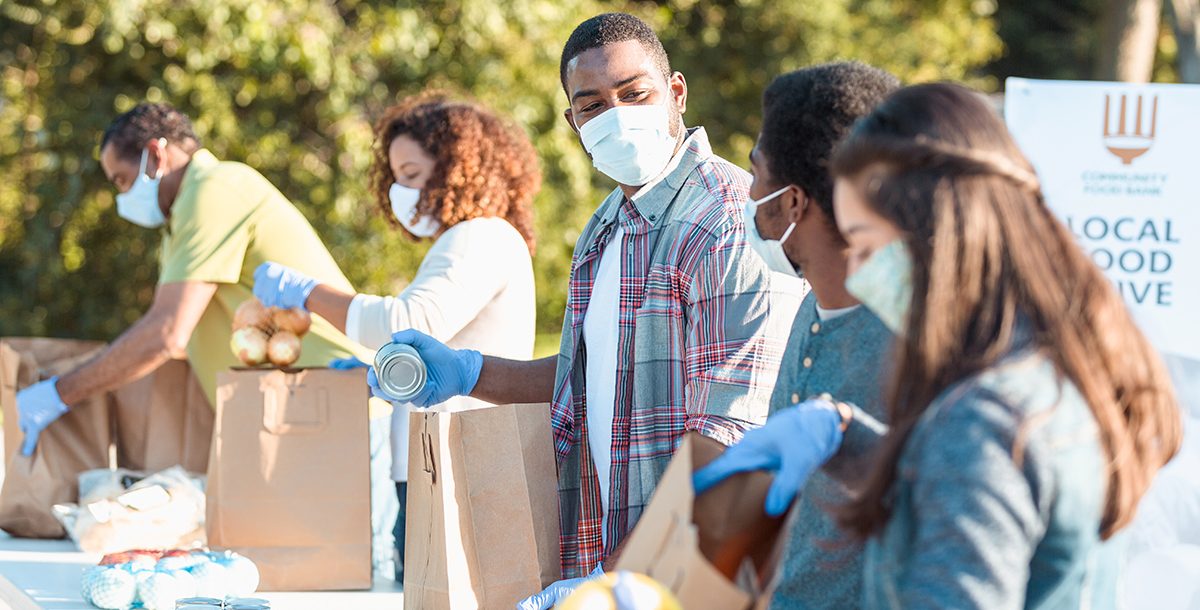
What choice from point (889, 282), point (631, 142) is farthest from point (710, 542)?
point (631, 142)

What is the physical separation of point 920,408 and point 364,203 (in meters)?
7.04

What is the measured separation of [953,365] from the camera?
122 centimetres

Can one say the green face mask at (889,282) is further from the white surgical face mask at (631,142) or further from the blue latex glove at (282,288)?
the blue latex glove at (282,288)

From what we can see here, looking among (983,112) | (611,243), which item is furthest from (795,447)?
(611,243)

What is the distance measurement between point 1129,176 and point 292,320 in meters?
2.24

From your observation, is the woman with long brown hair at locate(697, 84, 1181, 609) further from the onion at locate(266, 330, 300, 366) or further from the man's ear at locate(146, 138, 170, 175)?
the man's ear at locate(146, 138, 170, 175)

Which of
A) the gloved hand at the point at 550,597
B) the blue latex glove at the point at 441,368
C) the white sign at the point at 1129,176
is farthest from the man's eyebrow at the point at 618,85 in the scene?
the white sign at the point at 1129,176

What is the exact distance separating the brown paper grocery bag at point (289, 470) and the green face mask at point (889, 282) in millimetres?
1824

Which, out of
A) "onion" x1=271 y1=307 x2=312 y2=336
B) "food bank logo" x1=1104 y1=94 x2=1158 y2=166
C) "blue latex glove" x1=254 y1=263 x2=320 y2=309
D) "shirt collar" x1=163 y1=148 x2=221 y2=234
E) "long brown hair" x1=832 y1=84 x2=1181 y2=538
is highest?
"food bank logo" x1=1104 y1=94 x2=1158 y2=166

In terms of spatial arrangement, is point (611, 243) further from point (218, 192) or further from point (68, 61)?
point (68, 61)

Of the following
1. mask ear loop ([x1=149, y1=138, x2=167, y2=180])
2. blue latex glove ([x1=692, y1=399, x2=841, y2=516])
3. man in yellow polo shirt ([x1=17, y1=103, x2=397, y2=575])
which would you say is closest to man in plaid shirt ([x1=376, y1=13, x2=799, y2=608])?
blue latex glove ([x1=692, y1=399, x2=841, y2=516])

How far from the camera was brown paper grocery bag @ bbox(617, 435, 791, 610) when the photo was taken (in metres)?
1.39

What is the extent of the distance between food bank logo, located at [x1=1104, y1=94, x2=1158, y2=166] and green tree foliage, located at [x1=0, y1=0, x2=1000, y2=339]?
15.6ft

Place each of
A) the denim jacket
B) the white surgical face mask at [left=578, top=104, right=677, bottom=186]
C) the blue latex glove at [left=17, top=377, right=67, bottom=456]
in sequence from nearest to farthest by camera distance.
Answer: the denim jacket → the white surgical face mask at [left=578, top=104, right=677, bottom=186] → the blue latex glove at [left=17, top=377, right=67, bottom=456]
